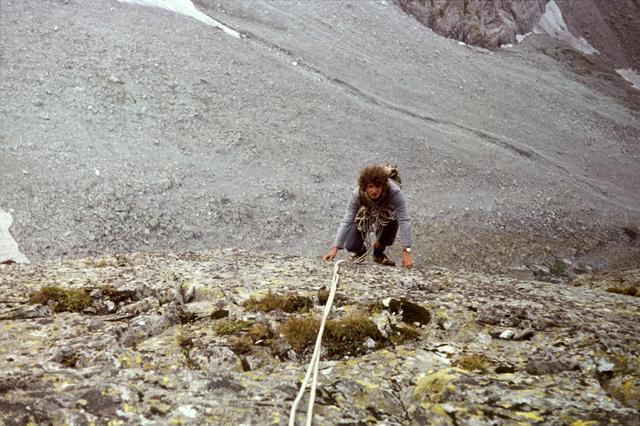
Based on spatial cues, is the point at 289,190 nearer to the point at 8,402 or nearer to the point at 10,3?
the point at 8,402

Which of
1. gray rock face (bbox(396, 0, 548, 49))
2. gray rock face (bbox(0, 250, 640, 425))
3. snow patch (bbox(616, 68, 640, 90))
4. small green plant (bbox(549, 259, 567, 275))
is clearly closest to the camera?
gray rock face (bbox(0, 250, 640, 425))

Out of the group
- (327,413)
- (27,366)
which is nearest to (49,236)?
(27,366)

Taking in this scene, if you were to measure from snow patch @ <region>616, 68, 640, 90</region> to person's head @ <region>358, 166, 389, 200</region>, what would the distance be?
63.1 m

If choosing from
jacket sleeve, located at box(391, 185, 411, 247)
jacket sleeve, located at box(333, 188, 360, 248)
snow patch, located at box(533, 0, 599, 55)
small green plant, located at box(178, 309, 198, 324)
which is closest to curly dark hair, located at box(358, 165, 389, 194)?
jacket sleeve, located at box(391, 185, 411, 247)

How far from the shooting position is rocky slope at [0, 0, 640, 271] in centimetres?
2294

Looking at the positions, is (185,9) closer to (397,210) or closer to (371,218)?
(371,218)

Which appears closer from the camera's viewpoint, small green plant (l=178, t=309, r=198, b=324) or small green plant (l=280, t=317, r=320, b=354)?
small green plant (l=280, t=317, r=320, b=354)

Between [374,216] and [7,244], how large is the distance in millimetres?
15537

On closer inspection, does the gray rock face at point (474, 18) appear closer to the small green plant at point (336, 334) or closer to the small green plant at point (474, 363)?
the small green plant at point (336, 334)

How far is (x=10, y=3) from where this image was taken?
109ft

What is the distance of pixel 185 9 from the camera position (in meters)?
40.5

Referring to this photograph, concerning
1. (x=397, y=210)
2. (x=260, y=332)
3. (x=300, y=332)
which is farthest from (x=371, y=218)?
(x=260, y=332)

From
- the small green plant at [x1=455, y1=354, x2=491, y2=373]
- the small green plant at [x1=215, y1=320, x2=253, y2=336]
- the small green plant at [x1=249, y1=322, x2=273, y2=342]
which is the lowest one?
the small green plant at [x1=215, y1=320, x2=253, y2=336]

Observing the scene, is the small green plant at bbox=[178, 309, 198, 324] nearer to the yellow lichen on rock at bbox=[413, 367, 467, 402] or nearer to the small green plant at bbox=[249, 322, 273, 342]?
the small green plant at bbox=[249, 322, 273, 342]
